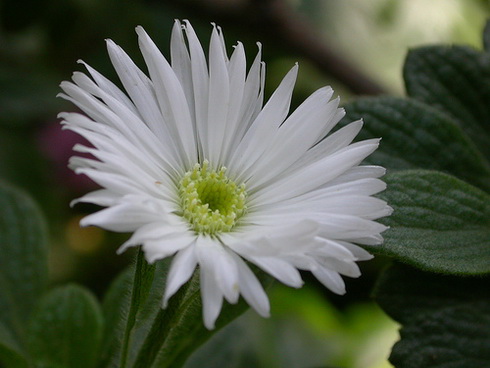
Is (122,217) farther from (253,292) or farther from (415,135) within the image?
(415,135)

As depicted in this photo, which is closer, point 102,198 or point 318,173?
point 102,198

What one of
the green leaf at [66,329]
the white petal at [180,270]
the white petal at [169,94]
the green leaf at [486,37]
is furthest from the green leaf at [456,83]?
the green leaf at [66,329]

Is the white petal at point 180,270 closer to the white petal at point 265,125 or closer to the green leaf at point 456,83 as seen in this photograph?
the white petal at point 265,125

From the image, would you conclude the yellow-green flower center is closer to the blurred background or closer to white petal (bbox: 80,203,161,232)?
white petal (bbox: 80,203,161,232)

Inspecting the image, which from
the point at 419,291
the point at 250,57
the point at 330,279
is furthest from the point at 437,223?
the point at 250,57

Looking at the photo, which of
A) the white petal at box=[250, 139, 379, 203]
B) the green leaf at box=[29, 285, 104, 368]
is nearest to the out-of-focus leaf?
the green leaf at box=[29, 285, 104, 368]

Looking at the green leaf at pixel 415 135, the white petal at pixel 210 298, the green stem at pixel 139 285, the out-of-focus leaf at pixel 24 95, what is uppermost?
the green leaf at pixel 415 135
